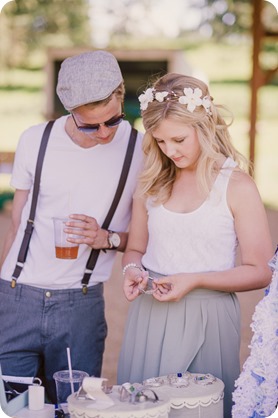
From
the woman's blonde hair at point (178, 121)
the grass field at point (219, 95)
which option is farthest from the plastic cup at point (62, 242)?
the grass field at point (219, 95)

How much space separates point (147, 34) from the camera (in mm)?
26406

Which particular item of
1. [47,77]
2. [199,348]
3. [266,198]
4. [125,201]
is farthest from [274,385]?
[266,198]

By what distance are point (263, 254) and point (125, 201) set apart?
2.34 feet

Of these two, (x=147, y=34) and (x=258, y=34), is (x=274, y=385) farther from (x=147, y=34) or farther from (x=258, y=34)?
(x=147, y=34)

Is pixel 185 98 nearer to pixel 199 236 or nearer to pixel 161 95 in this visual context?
pixel 161 95

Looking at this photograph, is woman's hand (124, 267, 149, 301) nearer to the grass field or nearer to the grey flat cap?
the grey flat cap

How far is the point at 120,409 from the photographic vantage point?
2.42 meters

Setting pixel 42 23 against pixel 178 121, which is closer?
pixel 178 121

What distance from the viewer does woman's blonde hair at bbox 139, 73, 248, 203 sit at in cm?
300

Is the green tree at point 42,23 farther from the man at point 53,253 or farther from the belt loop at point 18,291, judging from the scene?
the belt loop at point 18,291

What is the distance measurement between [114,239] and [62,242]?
22 centimetres

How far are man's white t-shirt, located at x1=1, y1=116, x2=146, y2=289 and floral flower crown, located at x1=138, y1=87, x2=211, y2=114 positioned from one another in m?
0.39

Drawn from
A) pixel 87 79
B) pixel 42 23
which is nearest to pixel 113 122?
pixel 87 79

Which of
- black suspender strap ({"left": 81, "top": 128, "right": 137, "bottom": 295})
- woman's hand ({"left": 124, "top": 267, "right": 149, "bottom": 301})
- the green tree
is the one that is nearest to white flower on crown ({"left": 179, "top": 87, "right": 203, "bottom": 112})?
black suspender strap ({"left": 81, "top": 128, "right": 137, "bottom": 295})
